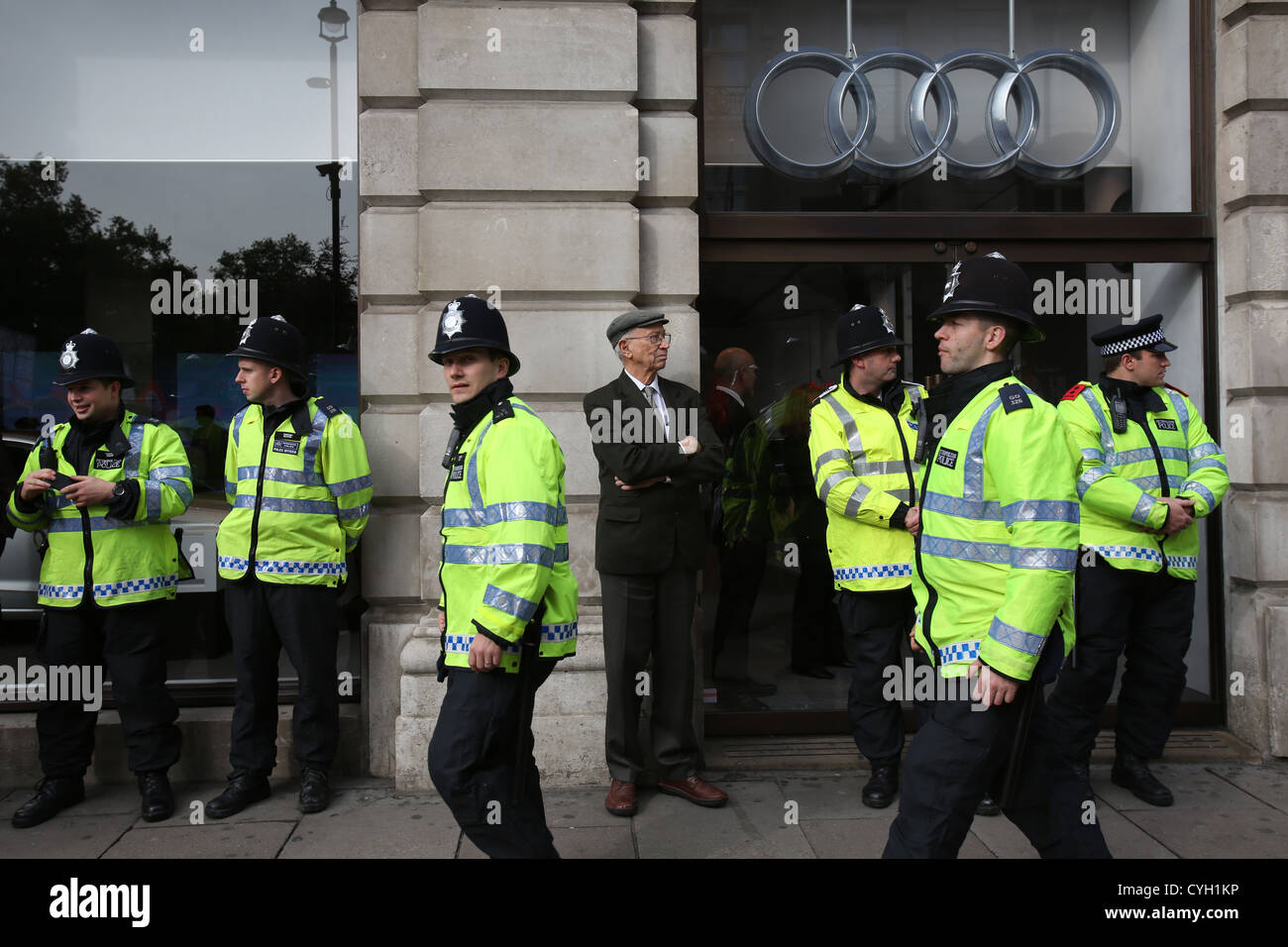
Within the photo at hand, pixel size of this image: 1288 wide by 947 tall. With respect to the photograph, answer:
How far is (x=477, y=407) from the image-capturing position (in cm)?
336

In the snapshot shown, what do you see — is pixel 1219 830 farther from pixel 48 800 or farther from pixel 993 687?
pixel 48 800

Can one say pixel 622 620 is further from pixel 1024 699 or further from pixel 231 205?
pixel 231 205

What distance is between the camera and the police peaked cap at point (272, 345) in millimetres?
4738

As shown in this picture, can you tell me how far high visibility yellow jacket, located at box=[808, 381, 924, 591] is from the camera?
4.69 m

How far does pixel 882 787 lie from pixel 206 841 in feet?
10.00

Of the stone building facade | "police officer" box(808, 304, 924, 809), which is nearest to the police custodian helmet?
the stone building facade

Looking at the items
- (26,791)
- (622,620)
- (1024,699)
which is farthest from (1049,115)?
(26,791)

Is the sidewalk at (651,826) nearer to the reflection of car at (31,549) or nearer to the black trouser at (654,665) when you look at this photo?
the black trouser at (654,665)

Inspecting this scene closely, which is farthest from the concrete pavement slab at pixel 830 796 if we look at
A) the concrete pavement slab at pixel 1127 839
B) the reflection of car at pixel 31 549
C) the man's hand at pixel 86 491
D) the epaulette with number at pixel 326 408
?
the man's hand at pixel 86 491

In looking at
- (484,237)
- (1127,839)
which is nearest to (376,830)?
(484,237)

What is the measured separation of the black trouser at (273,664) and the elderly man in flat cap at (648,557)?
53.2 inches

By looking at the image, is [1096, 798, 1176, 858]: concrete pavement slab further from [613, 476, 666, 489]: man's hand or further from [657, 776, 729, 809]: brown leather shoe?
[613, 476, 666, 489]: man's hand

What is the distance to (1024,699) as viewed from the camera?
9.73 feet
